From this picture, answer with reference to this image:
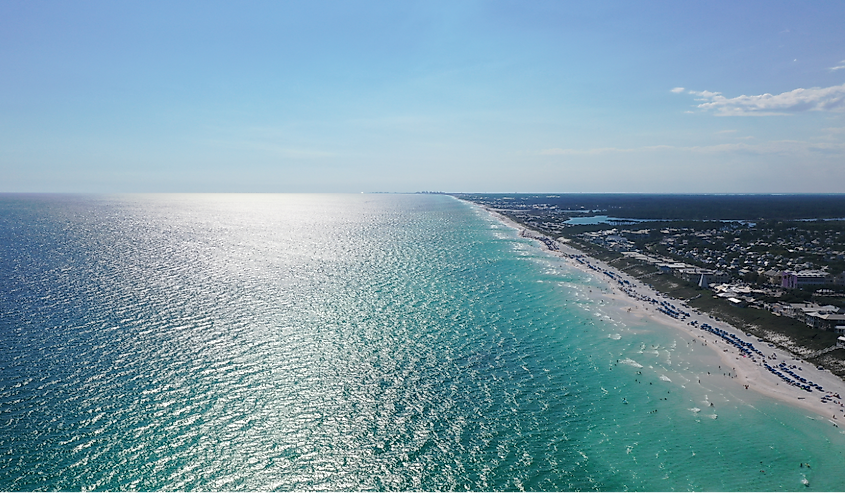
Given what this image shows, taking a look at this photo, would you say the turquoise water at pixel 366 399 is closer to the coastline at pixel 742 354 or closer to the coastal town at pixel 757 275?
the coastline at pixel 742 354

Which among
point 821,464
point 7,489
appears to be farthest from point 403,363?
point 821,464

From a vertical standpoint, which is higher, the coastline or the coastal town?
the coastal town

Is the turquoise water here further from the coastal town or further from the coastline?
the coastal town

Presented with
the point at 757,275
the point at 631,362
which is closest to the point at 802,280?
the point at 757,275

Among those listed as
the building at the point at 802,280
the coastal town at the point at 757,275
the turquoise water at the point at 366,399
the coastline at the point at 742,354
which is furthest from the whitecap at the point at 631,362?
the building at the point at 802,280

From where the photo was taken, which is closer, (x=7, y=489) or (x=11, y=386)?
(x=7, y=489)

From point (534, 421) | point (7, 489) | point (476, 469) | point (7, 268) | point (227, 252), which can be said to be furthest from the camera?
point (227, 252)

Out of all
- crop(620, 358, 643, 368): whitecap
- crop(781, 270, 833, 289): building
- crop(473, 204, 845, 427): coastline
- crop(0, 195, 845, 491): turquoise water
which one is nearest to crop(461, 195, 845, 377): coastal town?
crop(781, 270, 833, 289): building

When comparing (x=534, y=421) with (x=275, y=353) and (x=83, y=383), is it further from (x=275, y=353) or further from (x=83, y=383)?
(x=83, y=383)
